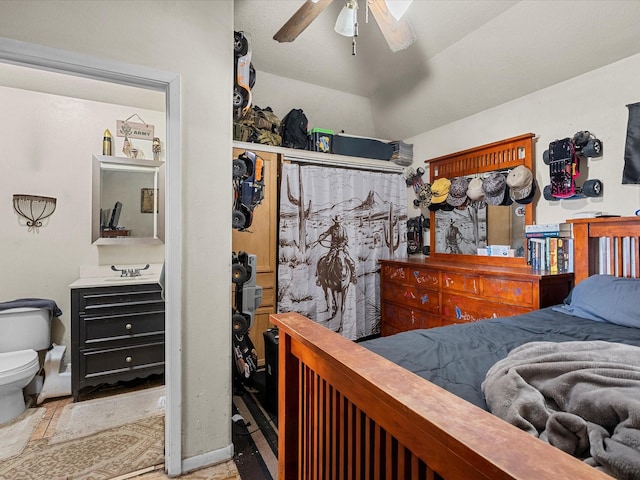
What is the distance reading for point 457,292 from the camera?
265cm

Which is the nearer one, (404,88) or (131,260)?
(131,260)

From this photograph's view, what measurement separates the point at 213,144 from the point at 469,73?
234 cm

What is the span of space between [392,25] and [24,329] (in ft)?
10.6

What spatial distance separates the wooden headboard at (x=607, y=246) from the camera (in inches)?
78.1

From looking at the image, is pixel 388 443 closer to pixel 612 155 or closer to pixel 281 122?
Answer: pixel 612 155

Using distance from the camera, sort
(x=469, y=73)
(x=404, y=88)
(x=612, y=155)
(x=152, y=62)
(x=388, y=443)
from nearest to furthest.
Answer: (x=388, y=443)
(x=152, y=62)
(x=612, y=155)
(x=469, y=73)
(x=404, y=88)

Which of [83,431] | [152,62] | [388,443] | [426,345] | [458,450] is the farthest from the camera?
[83,431]

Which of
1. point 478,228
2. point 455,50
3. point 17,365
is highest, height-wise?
point 455,50

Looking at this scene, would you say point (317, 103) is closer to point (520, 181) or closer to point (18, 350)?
point (520, 181)

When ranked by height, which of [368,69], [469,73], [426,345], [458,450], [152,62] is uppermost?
[368,69]

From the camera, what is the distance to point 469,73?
9.20ft

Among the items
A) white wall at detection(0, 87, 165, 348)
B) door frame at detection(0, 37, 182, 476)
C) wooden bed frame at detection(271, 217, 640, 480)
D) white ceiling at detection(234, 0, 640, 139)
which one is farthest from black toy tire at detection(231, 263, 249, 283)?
white ceiling at detection(234, 0, 640, 139)

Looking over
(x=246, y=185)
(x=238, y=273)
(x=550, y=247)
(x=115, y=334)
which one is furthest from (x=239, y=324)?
(x=550, y=247)

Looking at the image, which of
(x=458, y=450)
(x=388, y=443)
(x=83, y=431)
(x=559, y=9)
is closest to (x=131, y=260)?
(x=83, y=431)
